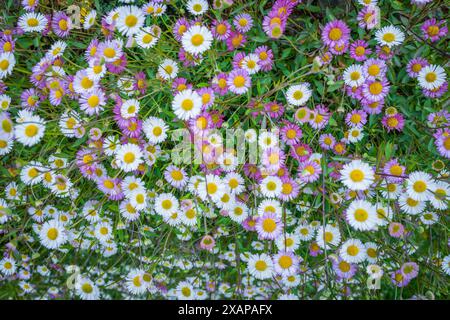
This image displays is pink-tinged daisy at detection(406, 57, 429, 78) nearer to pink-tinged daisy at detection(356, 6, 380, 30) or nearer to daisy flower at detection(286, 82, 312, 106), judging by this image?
pink-tinged daisy at detection(356, 6, 380, 30)

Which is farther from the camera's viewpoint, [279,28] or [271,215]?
[271,215]

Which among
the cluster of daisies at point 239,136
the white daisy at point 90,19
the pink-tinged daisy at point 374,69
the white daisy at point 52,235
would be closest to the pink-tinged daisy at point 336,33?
the cluster of daisies at point 239,136

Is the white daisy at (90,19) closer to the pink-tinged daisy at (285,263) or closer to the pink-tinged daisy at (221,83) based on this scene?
the pink-tinged daisy at (221,83)

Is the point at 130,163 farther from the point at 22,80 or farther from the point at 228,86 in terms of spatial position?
the point at 22,80

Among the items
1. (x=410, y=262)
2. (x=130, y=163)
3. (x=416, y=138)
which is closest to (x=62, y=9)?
(x=130, y=163)

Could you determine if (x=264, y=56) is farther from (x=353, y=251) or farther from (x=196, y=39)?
(x=353, y=251)

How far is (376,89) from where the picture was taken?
3.88 feet

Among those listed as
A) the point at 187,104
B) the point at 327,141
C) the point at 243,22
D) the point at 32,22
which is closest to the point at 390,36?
the point at 327,141

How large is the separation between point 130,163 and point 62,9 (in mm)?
757

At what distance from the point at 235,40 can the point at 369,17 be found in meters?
0.48

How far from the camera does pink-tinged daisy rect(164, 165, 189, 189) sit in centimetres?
130

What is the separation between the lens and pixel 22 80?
4.48 ft

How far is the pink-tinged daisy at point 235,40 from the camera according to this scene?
1241mm

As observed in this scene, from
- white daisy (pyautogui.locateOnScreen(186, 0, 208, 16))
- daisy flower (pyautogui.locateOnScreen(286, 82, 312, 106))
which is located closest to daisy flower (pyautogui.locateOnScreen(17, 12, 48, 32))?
white daisy (pyautogui.locateOnScreen(186, 0, 208, 16))
